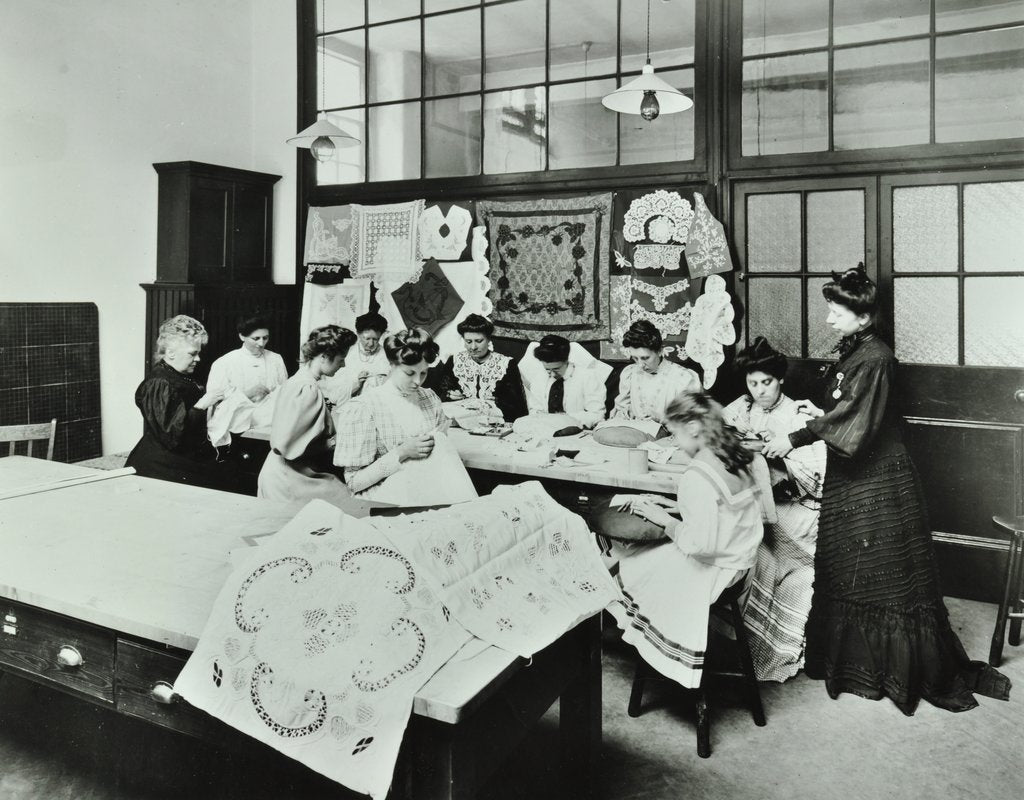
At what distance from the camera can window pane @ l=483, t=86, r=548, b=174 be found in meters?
5.81

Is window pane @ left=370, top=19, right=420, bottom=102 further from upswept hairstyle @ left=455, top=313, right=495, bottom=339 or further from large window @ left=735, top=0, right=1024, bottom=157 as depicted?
large window @ left=735, top=0, right=1024, bottom=157

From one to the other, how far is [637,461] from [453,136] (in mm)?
3525

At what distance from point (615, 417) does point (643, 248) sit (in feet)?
3.74

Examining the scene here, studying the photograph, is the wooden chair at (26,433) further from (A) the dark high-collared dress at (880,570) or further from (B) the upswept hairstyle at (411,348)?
(A) the dark high-collared dress at (880,570)

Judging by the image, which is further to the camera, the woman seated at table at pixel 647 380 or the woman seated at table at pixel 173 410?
the woman seated at table at pixel 647 380

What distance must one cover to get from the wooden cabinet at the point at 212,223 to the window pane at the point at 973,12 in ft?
15.8

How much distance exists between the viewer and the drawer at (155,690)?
172 cm

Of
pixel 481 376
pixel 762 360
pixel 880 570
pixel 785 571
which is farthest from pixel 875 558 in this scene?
pixel 481 376

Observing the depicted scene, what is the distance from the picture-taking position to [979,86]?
441 centimetres

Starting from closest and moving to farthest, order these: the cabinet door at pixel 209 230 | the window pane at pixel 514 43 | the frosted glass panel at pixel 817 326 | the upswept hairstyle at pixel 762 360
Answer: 1. the upswept hairstyle at pixel 762 360
2. the frosted glass panel at pixel 817 326
3. the window pane at pixel 514 43
4. the cabinet door at pixel 209 230

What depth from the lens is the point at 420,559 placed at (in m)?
1.72

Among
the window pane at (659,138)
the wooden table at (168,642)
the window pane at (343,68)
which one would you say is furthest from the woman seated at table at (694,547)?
the window pane at (343,68)

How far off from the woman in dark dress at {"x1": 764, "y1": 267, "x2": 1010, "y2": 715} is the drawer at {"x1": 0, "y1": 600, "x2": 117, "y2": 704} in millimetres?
2697

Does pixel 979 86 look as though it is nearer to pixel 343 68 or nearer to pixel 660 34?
pixel 660 34
